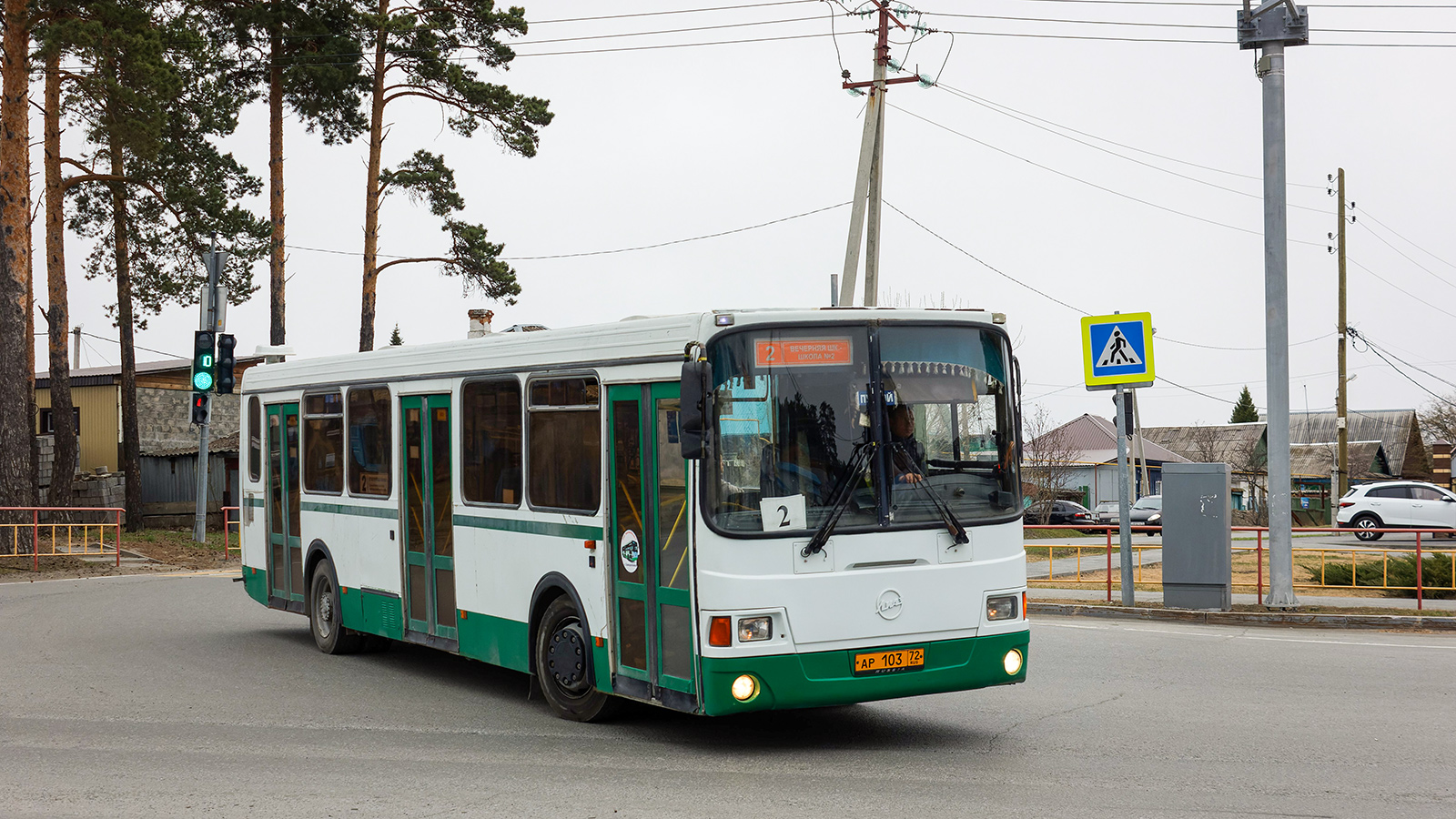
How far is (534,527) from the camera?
31.8 ft

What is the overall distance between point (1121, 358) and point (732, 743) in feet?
29.7

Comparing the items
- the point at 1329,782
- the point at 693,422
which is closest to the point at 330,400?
the point at 693,422

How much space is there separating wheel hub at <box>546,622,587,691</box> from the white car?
31.9 meters

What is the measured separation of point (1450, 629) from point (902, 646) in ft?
31.5

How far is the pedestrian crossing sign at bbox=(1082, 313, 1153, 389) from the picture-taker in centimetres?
1590

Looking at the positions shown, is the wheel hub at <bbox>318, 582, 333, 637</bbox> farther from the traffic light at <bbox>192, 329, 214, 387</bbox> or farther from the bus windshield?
the traffic light at <bbox>192, 329, 214, 387</bbox>

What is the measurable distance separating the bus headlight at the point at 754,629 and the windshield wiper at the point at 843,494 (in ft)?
1.41

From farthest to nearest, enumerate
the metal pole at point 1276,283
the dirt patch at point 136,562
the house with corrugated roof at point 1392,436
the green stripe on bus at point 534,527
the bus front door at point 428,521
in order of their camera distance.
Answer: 1. the house with corrugated roof at point 1392,436
2. the dirt patch at point 136,562
3. the metal pole at point 1276,283
4. the bus front door at point 428,521
5. the green stripe on bus at point 534,527

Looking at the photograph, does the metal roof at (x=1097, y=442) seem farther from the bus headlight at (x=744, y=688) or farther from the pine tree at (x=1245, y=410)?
the bus headlight at (x=744, y=688)

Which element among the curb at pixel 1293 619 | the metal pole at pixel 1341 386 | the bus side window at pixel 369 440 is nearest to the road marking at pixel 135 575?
the bus side window at pixel 369 440

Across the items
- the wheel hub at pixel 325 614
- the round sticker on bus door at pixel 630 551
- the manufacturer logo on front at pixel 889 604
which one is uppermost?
the round sticker on bus door at pixel 630 551

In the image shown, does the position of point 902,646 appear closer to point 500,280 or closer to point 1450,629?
point 1450,629

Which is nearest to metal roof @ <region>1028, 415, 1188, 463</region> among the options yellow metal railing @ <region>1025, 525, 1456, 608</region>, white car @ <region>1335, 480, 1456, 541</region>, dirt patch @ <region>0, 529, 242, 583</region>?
white car @ <region>1335, 480, 1456, 541</region>

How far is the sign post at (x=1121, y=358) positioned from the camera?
52.0 feet
